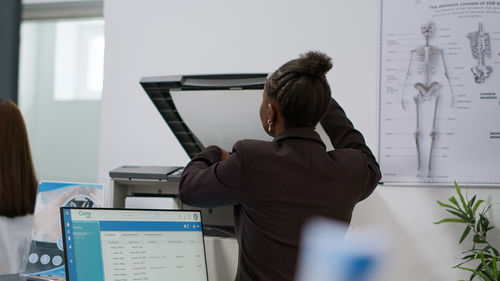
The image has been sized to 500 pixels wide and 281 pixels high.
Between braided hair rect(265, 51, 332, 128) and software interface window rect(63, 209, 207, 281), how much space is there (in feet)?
1.34

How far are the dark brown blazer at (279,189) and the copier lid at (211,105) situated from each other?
0.95 ft

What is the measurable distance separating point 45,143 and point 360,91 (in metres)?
1.89

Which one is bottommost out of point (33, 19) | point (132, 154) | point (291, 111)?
point (132, 154)

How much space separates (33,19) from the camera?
2.74 m

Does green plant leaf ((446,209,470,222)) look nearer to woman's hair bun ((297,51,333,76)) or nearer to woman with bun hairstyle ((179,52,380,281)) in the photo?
woman with bun hairstyle ((179,52,380,281))

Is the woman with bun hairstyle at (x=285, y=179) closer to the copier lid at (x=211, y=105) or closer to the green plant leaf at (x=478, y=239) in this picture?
the copier lid at (x=211, y=105)

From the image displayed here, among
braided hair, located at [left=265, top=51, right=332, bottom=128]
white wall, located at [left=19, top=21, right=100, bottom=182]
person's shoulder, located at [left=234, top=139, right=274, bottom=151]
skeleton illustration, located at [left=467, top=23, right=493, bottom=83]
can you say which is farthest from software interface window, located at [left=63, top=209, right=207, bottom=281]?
white wall, located at [left=19, top=21, right=100, bottom=182]

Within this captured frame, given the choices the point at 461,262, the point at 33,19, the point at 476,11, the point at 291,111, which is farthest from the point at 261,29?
the point at 33,19

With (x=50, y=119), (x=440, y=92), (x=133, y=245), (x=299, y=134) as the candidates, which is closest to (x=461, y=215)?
(x=440, y=92)

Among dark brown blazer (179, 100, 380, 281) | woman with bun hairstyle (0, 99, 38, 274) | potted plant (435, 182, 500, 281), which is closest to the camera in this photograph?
dark brown blazer (179, 100, 380, 281)

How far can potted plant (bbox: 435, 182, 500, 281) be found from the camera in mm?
1592

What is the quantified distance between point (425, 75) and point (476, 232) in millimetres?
626

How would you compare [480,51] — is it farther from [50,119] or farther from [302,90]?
[50,119]

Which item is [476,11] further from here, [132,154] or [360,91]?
[132,154]
